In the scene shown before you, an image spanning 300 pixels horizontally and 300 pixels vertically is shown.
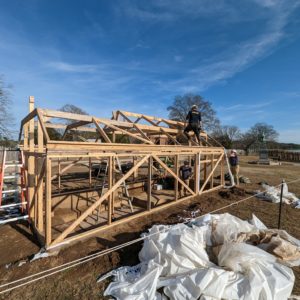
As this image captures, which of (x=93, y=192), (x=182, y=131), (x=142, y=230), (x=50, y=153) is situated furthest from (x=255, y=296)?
(x=182, y=131)

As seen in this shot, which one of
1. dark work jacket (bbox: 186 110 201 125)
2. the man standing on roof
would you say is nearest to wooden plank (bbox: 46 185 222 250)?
the man standing on roof

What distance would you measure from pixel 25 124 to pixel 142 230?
15.1 feet

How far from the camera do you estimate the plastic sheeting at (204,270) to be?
2.88 metres

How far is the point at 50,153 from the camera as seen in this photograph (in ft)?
14.4

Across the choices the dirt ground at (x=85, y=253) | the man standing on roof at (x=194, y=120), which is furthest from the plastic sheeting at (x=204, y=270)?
the man standing on roof at (x=194, y=120)

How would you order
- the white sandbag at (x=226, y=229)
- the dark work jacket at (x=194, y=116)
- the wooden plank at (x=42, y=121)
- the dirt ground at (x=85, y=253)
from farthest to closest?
the dark work jacket at (x=194, y=116) < the wooden plank at (x=42, y=121) < the white sandbag at (x=226, y=229) < the dirt ground at (x=85, y=253)

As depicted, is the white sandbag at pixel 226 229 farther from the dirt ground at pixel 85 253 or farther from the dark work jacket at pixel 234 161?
the dark work jacket at pixel 234 161

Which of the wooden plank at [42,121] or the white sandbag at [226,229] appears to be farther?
the wooden plank at [42,121]

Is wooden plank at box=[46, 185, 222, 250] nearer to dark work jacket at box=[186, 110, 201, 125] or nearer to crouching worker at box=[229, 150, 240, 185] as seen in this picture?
dark work jacket at box=[186, 110, 201, 125]

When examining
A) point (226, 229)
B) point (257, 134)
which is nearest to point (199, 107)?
point (257, 134)

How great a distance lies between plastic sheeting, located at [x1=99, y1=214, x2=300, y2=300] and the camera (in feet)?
9.45

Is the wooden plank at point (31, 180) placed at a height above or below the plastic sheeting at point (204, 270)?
above

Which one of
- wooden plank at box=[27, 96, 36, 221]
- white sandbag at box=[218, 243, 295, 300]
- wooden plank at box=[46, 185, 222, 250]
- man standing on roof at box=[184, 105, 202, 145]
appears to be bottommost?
wooden plank at box=[46, 185, 222, 250]

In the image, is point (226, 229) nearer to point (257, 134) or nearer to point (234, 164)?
point (234, 164)
